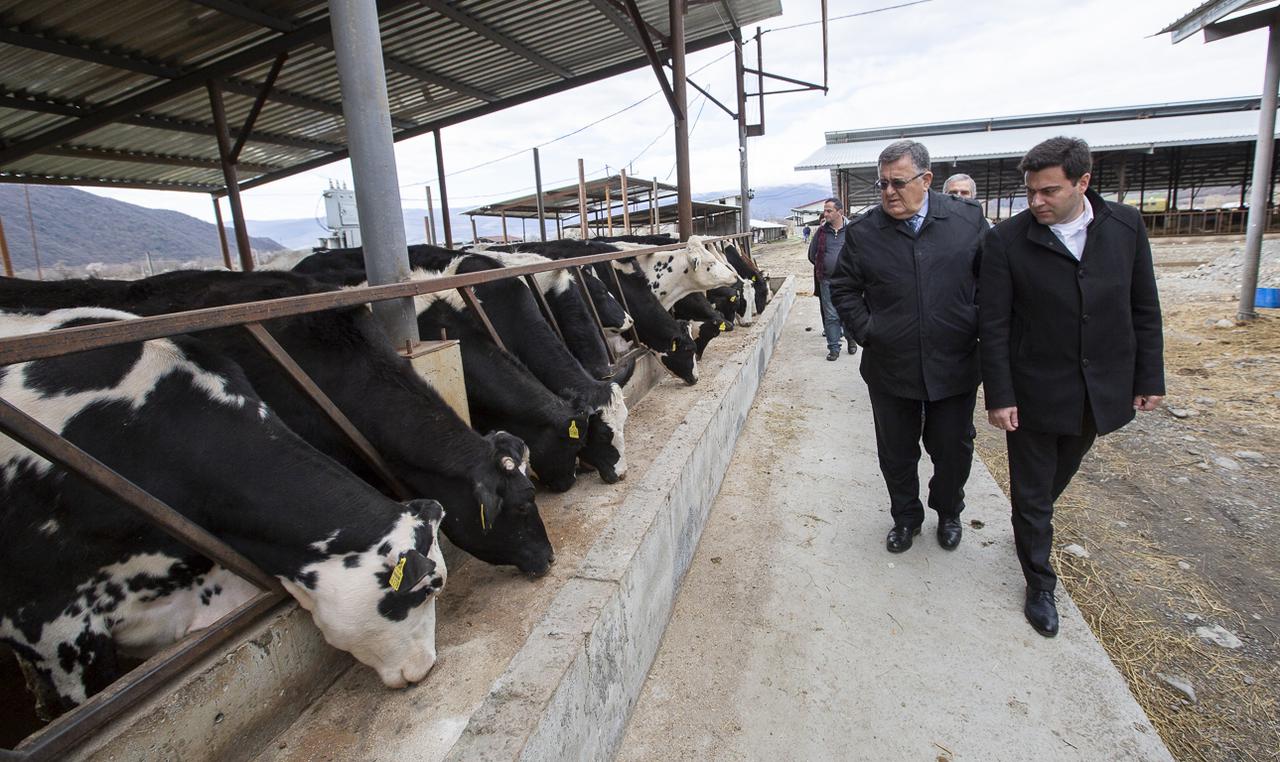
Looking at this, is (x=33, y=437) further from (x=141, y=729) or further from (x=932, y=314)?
(x=932, y=314)

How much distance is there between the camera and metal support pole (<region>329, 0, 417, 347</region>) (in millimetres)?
2512

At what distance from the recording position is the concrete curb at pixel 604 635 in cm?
158

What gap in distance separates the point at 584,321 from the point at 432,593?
319 cm

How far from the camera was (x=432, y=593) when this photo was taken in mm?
2043

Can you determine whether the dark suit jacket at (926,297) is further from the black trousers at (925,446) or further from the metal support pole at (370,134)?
the metal support pole at (370,134)

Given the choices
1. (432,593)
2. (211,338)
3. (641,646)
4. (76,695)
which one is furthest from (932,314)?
(76,695)

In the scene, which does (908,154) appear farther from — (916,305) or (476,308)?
(476,308)

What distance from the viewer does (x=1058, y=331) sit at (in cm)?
240

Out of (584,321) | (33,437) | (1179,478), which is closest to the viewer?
(33,437)

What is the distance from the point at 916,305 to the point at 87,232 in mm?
38802

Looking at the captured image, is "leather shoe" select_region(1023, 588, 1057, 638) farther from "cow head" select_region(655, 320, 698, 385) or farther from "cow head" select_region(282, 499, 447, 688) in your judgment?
"cow head" select_region(655, 320, 698, 385)

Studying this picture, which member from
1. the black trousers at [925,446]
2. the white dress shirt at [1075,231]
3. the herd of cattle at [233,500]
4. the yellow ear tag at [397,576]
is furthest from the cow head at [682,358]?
the yellow ear tag at [397,576]

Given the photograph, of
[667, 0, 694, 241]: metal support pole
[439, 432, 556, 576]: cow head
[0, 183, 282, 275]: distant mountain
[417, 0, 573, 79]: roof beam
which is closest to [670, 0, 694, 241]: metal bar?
[667, 0, 694, 241]: metal support pole

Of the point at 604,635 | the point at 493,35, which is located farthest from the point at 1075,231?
the point at 493,35
